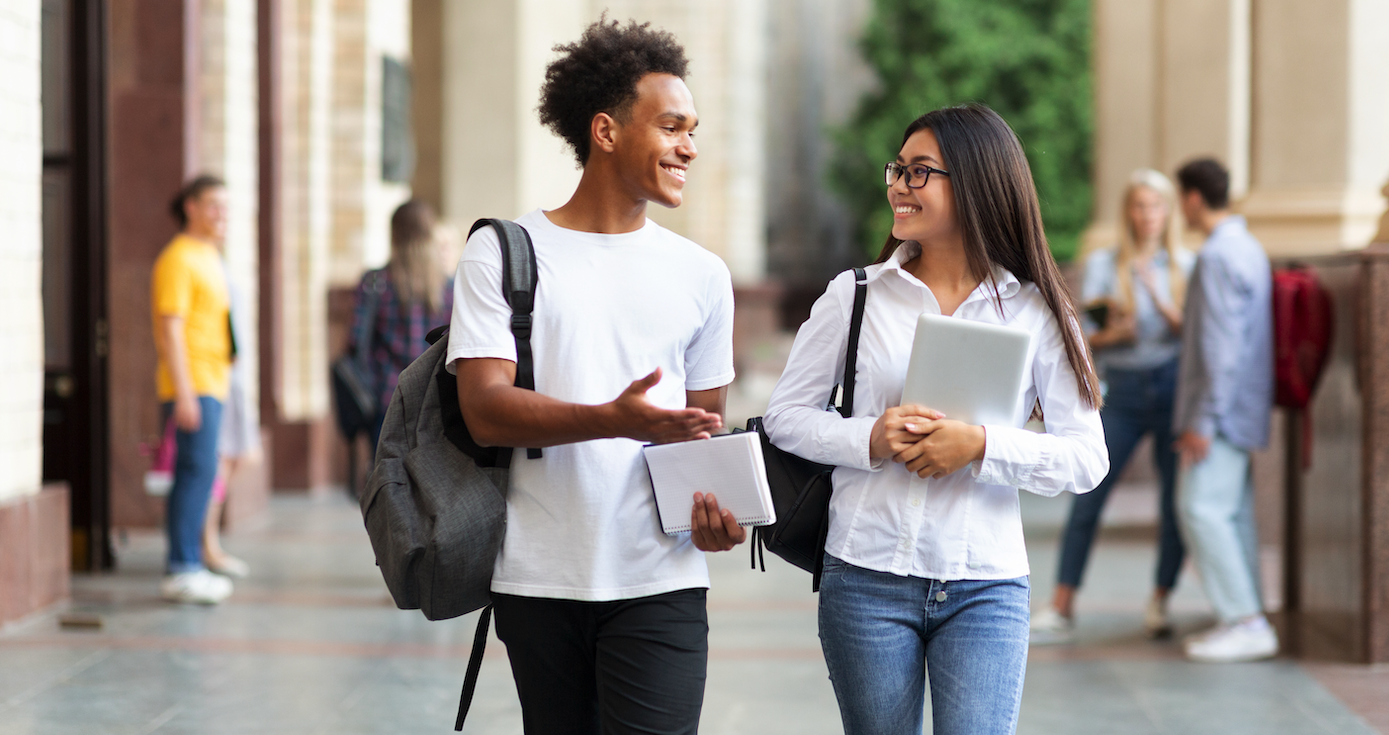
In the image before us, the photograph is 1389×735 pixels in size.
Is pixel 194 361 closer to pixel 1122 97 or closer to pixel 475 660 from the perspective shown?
pixel 475 660

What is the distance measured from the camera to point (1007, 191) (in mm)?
2811

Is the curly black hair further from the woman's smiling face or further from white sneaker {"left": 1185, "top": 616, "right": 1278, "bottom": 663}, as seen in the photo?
white sneaker {"left": 1185, "top": 616, "right": 1278, "bottom": 663}

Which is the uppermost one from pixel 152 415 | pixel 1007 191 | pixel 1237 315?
pixel 1007 191

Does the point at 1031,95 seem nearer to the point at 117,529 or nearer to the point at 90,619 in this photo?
the point at 117,529

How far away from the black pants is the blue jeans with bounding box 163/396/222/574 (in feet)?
16.3

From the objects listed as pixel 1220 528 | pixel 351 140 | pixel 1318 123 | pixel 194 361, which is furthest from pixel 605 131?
pixel 351 140

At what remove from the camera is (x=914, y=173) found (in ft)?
9.17

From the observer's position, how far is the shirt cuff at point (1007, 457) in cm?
268

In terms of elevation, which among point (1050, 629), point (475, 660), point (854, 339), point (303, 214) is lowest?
point (1050, 629)

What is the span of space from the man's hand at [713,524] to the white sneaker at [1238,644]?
4162mm

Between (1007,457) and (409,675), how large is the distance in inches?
147

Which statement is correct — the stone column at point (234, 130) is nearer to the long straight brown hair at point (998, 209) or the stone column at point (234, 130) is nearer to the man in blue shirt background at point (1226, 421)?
the man in blue shirt background at point (1226, 421)

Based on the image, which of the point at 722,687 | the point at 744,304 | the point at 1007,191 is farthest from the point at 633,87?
Answer: the point at 744,304

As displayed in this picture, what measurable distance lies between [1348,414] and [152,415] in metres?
7.24
